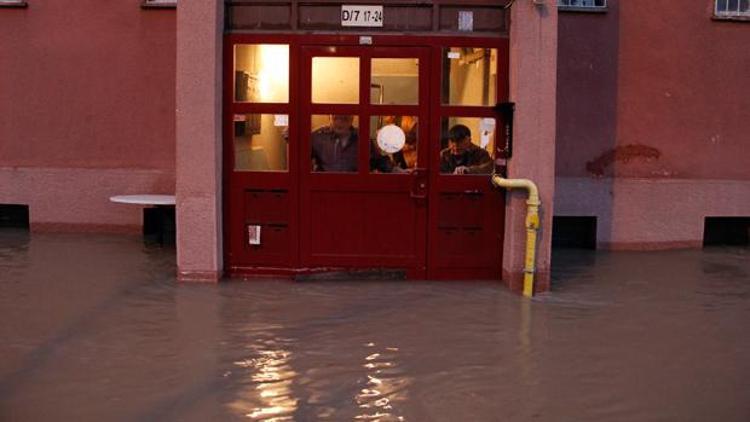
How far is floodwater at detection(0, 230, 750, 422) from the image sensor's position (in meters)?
5.53

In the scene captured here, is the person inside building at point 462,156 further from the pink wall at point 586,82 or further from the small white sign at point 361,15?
the pink wall at point 586,82

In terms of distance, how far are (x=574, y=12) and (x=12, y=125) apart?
23.9 feet

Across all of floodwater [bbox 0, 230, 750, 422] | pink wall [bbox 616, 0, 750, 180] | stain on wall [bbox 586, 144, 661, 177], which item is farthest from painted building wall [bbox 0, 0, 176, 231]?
pink wall [bbox 616, 0, 750, 180]

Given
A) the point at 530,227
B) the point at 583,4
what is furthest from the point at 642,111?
the point at 530,227

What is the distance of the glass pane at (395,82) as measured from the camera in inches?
356

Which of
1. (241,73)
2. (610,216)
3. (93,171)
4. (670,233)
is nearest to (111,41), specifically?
(93,171)

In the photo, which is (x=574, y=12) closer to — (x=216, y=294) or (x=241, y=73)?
(x=241, y=73)

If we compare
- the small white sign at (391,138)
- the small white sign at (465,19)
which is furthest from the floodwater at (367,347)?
the small white sign at (465,19)

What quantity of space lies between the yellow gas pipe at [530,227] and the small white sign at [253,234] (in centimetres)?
249

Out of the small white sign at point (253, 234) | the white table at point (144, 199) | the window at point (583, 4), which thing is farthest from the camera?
the window at point (583, 4)

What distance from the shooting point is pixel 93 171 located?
12.0 metres

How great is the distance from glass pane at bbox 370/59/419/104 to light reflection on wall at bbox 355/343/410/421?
3086 mm

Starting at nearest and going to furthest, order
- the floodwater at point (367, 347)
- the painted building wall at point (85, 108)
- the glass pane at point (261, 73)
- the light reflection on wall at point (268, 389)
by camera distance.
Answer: the light reflection on wall at point (268, 389) < the floodwater at point (367, 347) < the glass pane at point (261, 73) < the painted building wall at point (85, 108)

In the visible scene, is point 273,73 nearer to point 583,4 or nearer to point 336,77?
point 336,77
